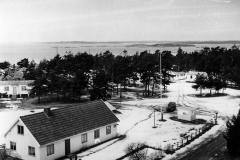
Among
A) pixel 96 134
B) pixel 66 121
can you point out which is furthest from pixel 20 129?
pixel 96 134

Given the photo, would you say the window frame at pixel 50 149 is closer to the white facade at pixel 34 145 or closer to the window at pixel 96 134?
the white facade at pixel 34 145

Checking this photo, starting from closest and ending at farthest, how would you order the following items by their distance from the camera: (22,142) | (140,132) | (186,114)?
(22,142)
(140,132)
(186,114)

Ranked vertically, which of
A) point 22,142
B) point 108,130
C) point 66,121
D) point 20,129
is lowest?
point 108,130

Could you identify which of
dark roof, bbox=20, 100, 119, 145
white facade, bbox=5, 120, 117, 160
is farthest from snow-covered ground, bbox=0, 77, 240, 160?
dark roof, bbox=20, 100, 119, 145

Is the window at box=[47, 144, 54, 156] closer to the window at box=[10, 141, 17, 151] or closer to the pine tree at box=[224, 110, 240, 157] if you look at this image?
the window at box=[10, 141, 17, 151]

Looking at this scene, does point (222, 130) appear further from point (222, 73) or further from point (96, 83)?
point (222, 73)

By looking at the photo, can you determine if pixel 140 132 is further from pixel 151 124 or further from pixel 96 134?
pixel 96 134
